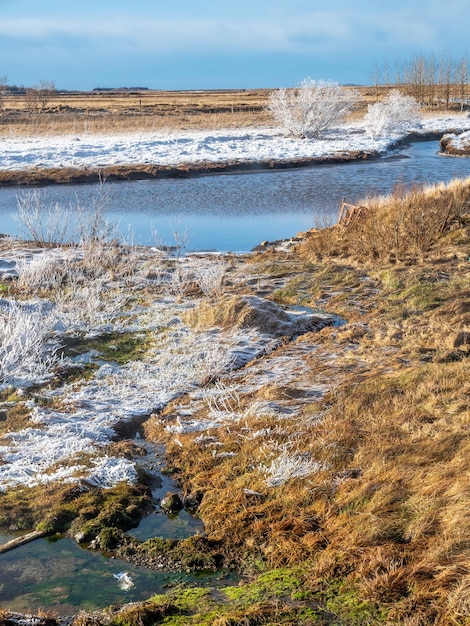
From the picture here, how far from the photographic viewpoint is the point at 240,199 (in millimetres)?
22953

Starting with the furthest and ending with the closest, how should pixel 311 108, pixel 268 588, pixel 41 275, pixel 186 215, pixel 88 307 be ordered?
pixel 311 108 → pixel 186 215 → pixel 41 275 → pixel 88 307 → pixel 268 588

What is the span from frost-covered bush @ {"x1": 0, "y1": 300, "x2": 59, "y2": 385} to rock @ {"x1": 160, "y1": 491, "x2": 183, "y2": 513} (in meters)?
3.18

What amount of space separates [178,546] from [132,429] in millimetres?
2331

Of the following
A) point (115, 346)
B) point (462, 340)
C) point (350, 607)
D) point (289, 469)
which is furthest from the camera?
point (115, 346)

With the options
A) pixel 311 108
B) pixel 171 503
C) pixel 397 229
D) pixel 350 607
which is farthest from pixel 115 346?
pixel 311 108

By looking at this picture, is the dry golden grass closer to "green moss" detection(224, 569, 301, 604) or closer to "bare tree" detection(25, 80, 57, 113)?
"green moss" detection(224, 569, 301, 604)

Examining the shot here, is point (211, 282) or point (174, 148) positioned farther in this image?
point (174, 148)

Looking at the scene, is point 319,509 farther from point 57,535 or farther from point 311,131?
point 311,131

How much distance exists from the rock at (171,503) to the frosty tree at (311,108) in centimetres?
3436

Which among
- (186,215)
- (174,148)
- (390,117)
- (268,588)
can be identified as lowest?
(268,588)

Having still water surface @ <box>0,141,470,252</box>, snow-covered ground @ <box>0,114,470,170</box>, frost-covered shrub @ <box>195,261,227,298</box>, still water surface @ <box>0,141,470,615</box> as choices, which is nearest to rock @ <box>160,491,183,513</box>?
still water surface @ <box>0,141,470,615</box>

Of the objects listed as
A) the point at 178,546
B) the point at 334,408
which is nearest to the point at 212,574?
the point at 178,546

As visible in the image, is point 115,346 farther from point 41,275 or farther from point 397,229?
point 397,229

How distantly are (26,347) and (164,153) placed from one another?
81.0 feet
